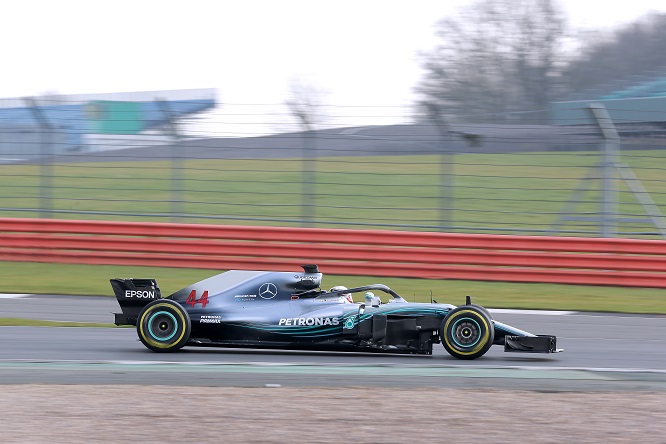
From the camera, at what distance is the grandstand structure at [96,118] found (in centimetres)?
1623

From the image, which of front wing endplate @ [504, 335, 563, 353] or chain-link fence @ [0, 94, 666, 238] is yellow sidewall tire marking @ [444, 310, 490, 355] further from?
chain-link fence @ [0, 94, 666, 238]

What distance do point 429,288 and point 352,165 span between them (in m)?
3.00

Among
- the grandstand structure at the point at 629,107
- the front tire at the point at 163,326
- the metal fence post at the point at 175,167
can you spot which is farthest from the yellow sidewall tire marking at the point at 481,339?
the metal fence post at the point at 175,167

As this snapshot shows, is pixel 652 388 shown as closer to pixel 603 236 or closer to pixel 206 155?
pixel 603 236

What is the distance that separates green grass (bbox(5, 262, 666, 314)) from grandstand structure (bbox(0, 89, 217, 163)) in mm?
2228

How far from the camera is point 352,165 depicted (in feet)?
54.3

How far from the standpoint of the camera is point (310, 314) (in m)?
8.88

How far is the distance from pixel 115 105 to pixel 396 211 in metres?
5.46

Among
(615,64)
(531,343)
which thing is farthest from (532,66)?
(531,343)

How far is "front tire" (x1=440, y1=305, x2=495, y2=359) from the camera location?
344 inches

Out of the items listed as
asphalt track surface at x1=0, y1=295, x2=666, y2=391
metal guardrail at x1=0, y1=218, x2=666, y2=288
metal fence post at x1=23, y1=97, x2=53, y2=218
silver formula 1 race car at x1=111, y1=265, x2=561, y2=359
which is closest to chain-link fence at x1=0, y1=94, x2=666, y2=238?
metal fence post at x1=23, y1=97, x2=53, y2=218

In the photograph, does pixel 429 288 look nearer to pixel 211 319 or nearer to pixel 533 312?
pixel 533 312

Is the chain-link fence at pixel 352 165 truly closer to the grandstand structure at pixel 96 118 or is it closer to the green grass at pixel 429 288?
the grandstand structure at pixel 96 118

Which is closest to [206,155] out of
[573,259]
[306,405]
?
[573,259]
